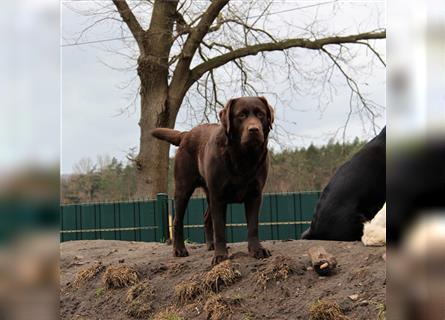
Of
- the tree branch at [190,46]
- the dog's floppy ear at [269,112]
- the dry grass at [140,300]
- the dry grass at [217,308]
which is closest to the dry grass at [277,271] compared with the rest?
the dry grass at [217,308]

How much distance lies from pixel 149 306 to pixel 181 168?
1.75 metres

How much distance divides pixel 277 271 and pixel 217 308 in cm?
63

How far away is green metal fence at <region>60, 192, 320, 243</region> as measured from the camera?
13.5 metres

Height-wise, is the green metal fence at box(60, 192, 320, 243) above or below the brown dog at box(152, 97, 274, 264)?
below

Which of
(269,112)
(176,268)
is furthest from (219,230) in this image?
(269,112)

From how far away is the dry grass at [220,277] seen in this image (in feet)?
16.6

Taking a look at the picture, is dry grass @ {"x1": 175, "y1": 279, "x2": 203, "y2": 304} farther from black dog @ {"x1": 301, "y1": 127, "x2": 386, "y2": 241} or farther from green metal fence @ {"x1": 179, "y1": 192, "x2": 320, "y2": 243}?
green metal fence @ {"x1": 179, "y1": 192, "x2": 320, "y2": 243}

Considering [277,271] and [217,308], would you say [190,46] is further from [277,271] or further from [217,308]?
[217,308]

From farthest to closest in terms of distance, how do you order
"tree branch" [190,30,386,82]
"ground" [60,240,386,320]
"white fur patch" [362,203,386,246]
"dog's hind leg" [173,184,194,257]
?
"tree branch" [190,30,386,82] < "dog's hind leg" [173,184,194,257] < "white fur patch" [362,203,386,246] < "ground" [60,240,386,320]

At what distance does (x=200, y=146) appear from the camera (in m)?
6.24

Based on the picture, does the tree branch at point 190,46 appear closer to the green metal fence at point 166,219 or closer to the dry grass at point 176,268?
the green metal fence at point 166,219

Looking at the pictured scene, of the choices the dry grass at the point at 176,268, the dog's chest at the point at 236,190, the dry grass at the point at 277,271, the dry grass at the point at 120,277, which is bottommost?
the dry grass at the point at 120,277

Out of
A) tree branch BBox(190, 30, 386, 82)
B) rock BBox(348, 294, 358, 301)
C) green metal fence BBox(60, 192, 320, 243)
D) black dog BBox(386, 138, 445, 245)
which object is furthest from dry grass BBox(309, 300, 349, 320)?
tree branch BBox(190, 30, 386, 82)

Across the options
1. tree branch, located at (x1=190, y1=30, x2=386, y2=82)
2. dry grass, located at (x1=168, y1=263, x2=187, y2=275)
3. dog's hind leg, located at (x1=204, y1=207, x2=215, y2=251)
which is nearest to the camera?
dry grass, located at (x1=168, y1=263, x2=187, y2=275)
